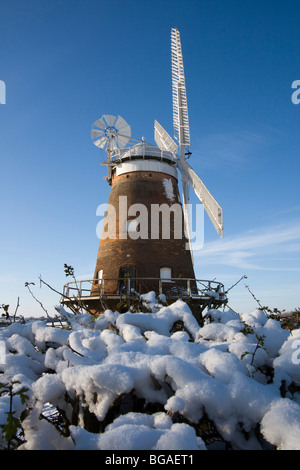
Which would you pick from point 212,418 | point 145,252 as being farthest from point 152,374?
point 145,252

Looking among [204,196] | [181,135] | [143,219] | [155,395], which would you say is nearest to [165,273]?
[143,219]

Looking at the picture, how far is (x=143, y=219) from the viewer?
15133 millimetres

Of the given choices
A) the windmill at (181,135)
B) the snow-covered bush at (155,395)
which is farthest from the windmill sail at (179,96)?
the snow-covered bush at (155,395)

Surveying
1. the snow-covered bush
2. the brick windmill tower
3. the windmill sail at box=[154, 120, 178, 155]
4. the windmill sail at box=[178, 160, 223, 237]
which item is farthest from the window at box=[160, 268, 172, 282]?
the snow-covered bush

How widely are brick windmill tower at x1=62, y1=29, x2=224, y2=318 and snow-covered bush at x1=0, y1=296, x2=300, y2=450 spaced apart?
387 inches

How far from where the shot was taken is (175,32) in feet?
63.3

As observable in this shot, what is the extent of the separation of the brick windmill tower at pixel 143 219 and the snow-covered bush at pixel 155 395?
9842 millimetres

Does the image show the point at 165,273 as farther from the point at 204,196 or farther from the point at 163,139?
the point at 163,139

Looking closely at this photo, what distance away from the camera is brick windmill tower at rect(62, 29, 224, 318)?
14.4 meters

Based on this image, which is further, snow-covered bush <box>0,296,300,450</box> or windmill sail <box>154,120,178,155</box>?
windmill sail <box>154,120,178,155</box>

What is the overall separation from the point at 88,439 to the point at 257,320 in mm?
2647

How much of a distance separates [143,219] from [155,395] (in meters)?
12.8

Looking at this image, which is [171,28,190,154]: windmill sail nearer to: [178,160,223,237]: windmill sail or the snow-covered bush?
[178,160,223,237]: windmill sail
